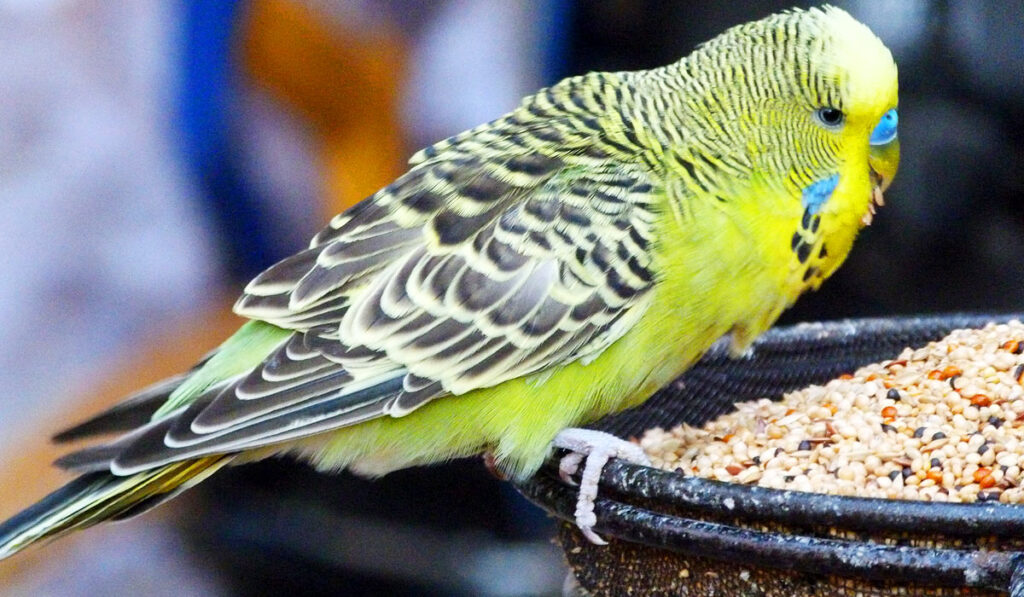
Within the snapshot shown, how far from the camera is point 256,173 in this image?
10.5 ft

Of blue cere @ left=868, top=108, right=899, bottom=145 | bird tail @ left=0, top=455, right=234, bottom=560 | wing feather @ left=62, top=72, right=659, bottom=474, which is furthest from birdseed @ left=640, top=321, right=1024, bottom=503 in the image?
bird tail @ left=0, top=455, right=234, bottom=560

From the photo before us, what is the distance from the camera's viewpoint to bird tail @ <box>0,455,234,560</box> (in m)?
1.95

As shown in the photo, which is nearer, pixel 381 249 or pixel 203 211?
pixel 381 249

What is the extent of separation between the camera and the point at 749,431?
6.97 feet

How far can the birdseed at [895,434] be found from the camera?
1.74 m

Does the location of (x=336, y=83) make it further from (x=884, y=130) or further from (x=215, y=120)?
(x=884, y=130)

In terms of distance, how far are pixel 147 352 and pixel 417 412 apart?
1277 mm

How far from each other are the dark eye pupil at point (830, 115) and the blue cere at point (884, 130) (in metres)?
0.08

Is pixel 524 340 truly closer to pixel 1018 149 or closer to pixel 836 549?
pixel 836 549

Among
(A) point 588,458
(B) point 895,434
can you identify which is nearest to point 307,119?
(A) point 588,458

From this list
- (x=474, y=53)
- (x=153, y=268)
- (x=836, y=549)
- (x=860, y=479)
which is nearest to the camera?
(x=836, y=549)

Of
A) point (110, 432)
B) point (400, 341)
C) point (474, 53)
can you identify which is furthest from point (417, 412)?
point (474, 53)

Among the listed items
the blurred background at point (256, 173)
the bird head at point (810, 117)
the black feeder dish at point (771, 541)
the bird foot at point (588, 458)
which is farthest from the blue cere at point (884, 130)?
the blurred background at point (256, 173)

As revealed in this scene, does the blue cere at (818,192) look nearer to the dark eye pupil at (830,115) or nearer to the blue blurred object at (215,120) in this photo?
the dark eye pupil at (830,115)
